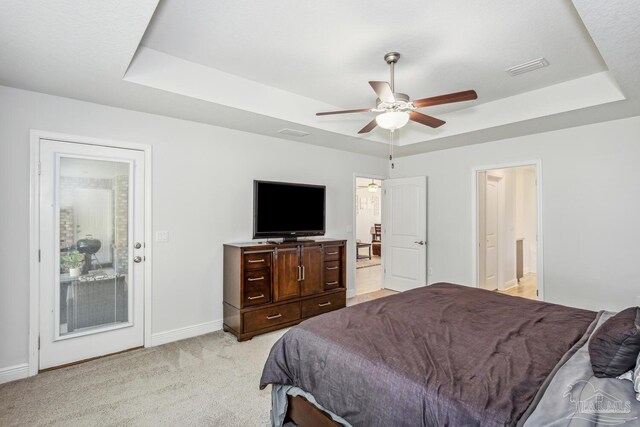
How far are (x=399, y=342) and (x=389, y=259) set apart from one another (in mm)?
4178

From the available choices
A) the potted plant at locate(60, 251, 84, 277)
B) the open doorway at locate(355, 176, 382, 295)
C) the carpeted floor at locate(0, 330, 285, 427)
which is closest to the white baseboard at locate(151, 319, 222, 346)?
the carpeted floor at locate(0, 330, 285, 427)

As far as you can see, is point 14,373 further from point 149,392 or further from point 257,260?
point 257,260

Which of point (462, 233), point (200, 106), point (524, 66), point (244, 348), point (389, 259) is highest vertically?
point (524, 66)

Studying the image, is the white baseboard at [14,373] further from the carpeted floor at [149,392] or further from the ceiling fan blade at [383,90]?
the ceiling fan blade at [383,90]

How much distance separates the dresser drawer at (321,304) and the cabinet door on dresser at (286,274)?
0.23 m

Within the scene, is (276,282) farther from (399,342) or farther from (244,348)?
(399,342)

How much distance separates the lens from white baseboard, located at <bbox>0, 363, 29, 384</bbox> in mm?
2711

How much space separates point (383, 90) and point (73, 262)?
3.17 metres

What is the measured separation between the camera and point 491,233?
5.54 metres

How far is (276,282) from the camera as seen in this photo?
3818 mm

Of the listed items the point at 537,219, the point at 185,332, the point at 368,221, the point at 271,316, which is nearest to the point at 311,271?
the point at 271,316

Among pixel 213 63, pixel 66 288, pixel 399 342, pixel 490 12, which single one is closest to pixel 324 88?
pixel 213 63

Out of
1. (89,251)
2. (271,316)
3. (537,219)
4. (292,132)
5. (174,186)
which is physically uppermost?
(292,132)

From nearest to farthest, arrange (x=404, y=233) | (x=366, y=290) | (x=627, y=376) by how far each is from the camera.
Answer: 1. (x=627, y=376)
2. (x=404, y=233)
3. (x=366, y=290)
